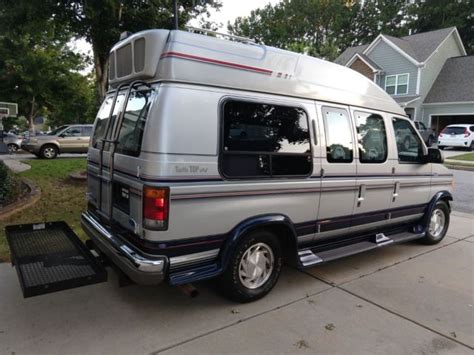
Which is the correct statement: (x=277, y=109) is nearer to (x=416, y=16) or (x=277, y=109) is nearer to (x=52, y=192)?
(x=52, y=192)

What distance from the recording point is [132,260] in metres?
3.25

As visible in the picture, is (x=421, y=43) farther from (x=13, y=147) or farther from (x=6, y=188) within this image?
(x=6, y=188)

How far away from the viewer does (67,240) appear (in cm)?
411

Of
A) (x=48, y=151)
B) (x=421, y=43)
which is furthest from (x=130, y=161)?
(x=421, y=43)

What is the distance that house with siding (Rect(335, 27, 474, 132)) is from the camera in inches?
1096

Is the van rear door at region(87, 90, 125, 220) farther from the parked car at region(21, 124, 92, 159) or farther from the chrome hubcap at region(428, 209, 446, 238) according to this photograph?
the parked car at region(21, 124, 92, 159)

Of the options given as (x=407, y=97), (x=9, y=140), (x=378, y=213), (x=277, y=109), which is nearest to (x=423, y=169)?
(x=378, y=213)

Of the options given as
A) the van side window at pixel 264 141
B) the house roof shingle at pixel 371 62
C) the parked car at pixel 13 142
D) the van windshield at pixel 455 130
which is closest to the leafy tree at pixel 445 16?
the house roof shingle at pixel 371 62

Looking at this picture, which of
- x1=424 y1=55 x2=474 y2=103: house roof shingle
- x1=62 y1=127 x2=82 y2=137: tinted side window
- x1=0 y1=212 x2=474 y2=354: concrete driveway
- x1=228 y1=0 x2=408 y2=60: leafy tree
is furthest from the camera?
x1=228 y1=0 x2=408 y2=60: leafy tree

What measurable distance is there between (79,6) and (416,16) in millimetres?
43706

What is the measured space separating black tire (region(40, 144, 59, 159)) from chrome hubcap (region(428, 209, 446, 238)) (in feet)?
50.5

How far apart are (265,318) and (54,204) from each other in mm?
5299

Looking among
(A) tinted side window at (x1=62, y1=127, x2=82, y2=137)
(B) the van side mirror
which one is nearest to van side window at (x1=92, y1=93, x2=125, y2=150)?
(B) the van side mirror

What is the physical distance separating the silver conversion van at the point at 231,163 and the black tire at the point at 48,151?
13.5m
